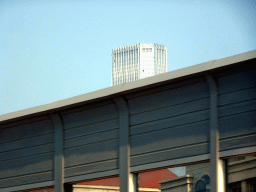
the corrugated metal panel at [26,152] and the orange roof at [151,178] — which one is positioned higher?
the corrugated metal panel at [26,152]

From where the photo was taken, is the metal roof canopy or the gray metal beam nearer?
the metal roof canopy

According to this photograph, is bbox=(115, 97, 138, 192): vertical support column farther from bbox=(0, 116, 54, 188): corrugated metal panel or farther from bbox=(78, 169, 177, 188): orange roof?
bbox=(0, 116, 54, 188): corrugated metal panel

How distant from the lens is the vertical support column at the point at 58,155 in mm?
14789

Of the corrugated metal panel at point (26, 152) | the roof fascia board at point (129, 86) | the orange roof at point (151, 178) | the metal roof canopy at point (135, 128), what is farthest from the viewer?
the corrugated metal panel at point (26, 152)

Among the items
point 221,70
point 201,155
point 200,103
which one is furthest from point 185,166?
point 221,70

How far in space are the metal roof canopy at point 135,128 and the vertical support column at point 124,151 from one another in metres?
0.02

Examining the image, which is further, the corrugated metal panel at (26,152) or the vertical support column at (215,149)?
the corrugated metal panel at (26,152)

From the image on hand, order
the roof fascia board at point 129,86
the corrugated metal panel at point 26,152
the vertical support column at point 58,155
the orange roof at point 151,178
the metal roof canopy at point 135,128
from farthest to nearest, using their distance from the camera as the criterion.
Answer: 1. the corrugated metal panel at point 26,152
2. the vertical support column at point 58,155
3. the orange roof at point 151,178
4. the metal roof canopy at point 135,128
5. the roof fascia board at point 129,86

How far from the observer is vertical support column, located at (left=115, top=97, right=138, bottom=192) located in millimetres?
13344

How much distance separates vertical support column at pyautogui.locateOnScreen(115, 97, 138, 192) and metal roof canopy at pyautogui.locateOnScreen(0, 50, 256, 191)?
0.07ft

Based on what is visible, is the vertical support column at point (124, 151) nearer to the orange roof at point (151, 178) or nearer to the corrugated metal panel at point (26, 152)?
the orange roof at point (151, 178)

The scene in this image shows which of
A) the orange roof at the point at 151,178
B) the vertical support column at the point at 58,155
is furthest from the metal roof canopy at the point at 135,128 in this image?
the orange roof at the point at 151,178

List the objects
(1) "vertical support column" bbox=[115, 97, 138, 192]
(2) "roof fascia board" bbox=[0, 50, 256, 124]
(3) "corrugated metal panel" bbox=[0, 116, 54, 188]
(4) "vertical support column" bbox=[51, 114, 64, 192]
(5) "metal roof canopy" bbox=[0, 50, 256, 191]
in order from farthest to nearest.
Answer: (3) "corrugated metal panel" bbox=[0, 116, 54, 188] → (4) "vertical support column" bbox=[51, 114, 64, 192] → (1) "vertical support column" bbox=[115, 97, 138, 192] → (5) "metal roof canopy" bbox=[0, 50, 256, 191] → (2) "roof fascia board" bbox=[0, 50, 256, 124]

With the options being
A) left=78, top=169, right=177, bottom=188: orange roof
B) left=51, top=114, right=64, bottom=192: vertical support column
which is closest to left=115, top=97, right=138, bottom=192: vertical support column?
left=78, top=169, right=177, bottom=188: orange roof
